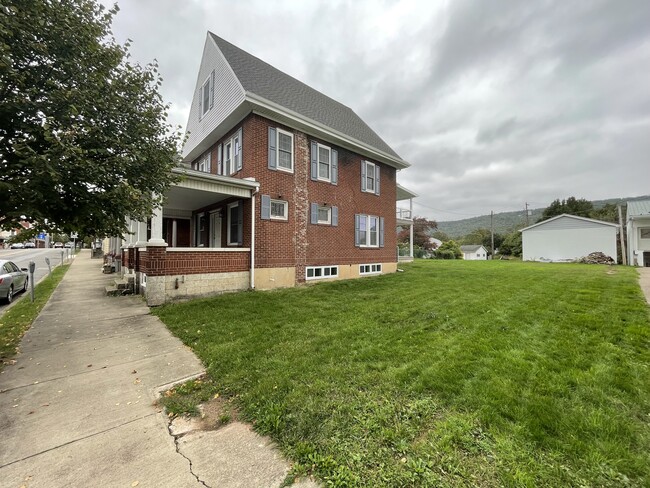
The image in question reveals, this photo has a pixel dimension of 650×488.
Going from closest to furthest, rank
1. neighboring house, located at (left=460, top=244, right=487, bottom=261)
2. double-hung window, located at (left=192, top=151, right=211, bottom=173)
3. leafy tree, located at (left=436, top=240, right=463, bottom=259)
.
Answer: double-hung window, located at (left=192, top=151, right=211, bottom=173) < leafy tree, located at (left=436, top=240, right=463, bottom=259) < neighboring house, located at (left=460, top=244, right=487, bottom=261)

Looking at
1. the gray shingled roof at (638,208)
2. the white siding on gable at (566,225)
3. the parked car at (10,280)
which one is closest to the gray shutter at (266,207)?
the parked car at (10,280)

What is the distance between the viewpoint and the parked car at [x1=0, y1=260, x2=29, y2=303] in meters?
9.81

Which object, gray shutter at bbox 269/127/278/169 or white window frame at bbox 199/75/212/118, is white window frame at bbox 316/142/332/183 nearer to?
gray shutter at bbox 269/127/278/169

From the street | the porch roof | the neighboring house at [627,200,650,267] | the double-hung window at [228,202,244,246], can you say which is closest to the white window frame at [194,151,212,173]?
the porch roof

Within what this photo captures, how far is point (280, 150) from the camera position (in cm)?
1106

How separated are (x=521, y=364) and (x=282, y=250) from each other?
27.8 feet

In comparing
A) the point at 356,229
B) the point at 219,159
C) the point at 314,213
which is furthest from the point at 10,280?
the point at 356,229

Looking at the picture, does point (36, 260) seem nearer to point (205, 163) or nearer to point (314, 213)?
point (205, 163)

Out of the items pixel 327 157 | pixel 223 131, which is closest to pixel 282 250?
pixel 327 157

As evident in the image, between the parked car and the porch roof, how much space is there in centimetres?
599

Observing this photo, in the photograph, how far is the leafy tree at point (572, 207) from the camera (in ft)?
142

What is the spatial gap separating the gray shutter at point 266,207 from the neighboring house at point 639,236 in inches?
1159

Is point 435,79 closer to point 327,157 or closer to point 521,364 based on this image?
point 327,157

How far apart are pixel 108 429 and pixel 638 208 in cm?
A: 3694
